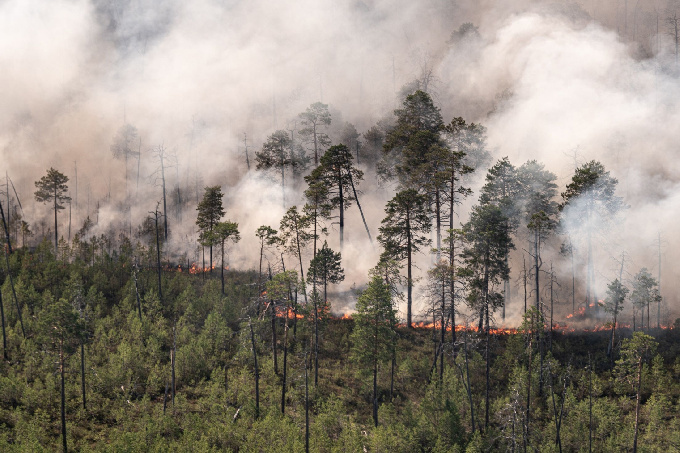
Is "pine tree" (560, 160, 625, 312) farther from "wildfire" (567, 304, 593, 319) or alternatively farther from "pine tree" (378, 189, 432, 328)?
"pine tree" (378, 189, 432, 328)

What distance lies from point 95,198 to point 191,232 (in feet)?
136

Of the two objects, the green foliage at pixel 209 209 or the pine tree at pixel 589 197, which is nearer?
the pine tree at pixel 589 197

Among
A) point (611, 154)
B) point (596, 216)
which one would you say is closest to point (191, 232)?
point (596, 216)

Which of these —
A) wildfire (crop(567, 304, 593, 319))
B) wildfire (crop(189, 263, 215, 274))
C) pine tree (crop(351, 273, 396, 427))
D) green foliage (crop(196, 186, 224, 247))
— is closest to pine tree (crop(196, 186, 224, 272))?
green foliage (crop(196, 186, 224, 247))

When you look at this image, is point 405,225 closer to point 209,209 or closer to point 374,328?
point 374,328

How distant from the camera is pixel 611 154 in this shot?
2813 inches

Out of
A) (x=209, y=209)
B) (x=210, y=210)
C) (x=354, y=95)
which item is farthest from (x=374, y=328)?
(x=354, y=95)

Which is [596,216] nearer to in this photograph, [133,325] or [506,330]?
[506,330]

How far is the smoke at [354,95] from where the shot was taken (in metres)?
68.2

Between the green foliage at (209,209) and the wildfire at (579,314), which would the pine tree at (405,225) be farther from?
the green foliage at (209,209)

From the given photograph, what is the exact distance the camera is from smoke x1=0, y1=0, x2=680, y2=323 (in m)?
68.2

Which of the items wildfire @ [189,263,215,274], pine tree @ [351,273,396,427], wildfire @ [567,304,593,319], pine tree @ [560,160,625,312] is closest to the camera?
pine tree @ [351,273,396,427]

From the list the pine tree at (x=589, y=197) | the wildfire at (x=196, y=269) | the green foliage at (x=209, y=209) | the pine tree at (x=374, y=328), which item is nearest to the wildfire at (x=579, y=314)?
the pine tree at (x=589, y=197)

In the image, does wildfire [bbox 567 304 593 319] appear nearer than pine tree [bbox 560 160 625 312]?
No
